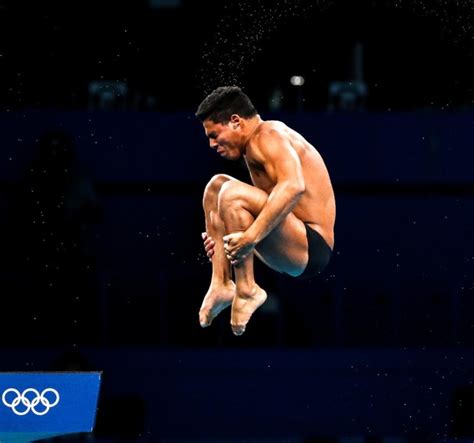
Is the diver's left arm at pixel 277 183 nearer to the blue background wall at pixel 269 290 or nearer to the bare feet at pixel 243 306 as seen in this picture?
the bare feet at pixel 243 306

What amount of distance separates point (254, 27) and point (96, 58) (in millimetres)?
1134

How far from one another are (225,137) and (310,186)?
17.6 inches

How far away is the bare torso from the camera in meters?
4.95

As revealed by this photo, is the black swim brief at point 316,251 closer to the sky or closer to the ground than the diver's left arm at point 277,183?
closer to the ground

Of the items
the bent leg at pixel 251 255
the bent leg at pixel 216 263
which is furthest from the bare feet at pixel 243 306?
the bent leg at pixel 216 263

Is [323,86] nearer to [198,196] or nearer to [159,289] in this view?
[198,196]

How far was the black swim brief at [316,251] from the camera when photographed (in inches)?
200

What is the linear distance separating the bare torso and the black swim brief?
2cm

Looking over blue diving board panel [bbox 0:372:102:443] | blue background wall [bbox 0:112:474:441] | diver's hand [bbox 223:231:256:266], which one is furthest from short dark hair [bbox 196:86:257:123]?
blue background wall [bbox 0:112:474:441]

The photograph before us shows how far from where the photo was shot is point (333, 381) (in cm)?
646

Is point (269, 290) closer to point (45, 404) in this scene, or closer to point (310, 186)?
point (310, 186)

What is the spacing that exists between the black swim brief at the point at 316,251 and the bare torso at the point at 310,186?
0.08ft

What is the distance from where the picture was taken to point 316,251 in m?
5.11

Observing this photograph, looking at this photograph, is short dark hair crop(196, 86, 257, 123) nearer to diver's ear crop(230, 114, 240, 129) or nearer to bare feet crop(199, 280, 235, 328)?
diver's ear crop(230, 114, 240, 129)
